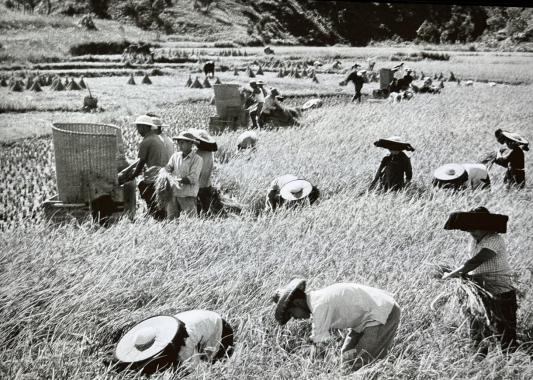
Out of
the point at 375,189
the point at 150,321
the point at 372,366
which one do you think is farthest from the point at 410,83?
the point at 150,321

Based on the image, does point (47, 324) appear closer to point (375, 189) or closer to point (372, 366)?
point (372, 366)

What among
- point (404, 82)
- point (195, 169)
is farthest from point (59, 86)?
point (404, 82)

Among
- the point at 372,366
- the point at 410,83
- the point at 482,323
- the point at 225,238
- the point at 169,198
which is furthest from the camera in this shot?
the point at 410,83

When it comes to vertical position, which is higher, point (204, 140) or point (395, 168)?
point (204, 140)

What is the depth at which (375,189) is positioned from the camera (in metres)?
3.13

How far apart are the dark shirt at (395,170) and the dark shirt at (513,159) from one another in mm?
510

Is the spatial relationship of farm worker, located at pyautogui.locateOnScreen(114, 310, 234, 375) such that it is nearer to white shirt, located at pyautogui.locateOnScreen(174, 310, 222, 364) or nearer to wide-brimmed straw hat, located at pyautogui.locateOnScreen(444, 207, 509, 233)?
white shirt, located at pyautogui.locateOnScreen(174, 310, 222, 364)

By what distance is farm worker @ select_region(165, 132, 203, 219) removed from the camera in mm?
2971

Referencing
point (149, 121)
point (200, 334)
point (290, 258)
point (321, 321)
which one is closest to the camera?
point (321, 321)

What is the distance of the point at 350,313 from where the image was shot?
6.72 ft

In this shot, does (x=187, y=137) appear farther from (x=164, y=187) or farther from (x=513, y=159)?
(x=513, y=159)

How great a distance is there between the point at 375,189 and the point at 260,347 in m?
1.27

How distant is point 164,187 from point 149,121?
385 millimetres

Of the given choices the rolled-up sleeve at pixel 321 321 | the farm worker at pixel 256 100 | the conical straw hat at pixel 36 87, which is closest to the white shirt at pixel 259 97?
the farm worker at pixel 256 100
